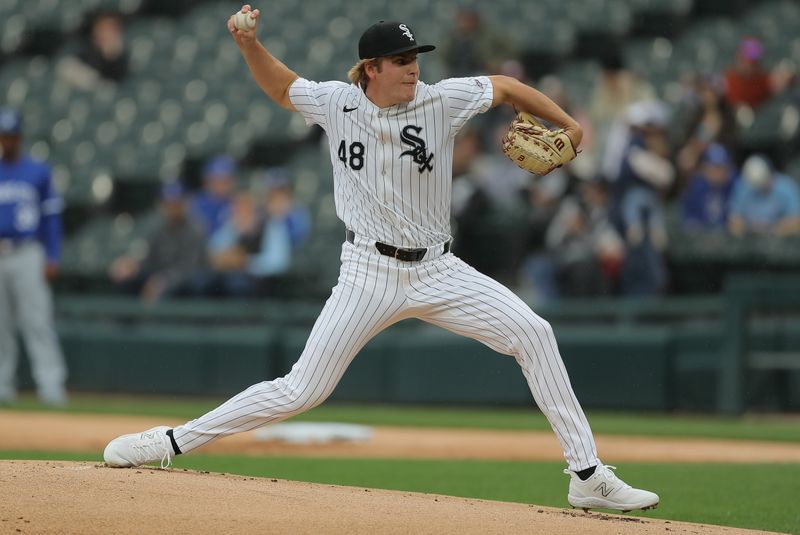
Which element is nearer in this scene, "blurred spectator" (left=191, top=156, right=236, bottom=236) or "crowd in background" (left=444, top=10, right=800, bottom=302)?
"crowd in background" (left=444, top=10, right=800, bottom=302)

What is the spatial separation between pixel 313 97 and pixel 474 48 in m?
7.98

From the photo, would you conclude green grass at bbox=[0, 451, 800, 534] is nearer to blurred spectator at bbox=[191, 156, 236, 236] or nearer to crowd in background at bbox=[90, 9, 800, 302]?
crowd in background at bbox=[90, 9, 800, 302]

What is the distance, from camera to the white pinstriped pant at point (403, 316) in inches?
202

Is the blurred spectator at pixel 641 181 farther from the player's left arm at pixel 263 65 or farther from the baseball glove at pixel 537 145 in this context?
the player's left arm at pixel 263 65

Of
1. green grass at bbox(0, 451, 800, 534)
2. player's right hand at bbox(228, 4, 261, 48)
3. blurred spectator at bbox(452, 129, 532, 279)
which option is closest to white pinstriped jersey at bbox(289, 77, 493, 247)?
player's right hand at bbox(228, 4, 261, 48)

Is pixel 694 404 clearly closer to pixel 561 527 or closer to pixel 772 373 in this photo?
pixel 772 373

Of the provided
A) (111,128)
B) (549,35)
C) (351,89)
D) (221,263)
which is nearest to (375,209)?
(351,89)

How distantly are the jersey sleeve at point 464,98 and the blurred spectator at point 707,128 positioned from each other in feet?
22.4

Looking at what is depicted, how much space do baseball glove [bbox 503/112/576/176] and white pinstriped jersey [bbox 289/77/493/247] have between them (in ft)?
0.54

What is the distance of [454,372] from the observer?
12.0 metres

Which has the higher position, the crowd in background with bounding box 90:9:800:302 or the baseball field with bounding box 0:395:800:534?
the crowd in background with bounding box 90:9:800:302

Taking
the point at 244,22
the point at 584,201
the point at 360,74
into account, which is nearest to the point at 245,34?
the point at 244,22

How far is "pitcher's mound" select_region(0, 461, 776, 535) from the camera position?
14.4ft

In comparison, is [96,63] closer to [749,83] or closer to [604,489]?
[749,83]
